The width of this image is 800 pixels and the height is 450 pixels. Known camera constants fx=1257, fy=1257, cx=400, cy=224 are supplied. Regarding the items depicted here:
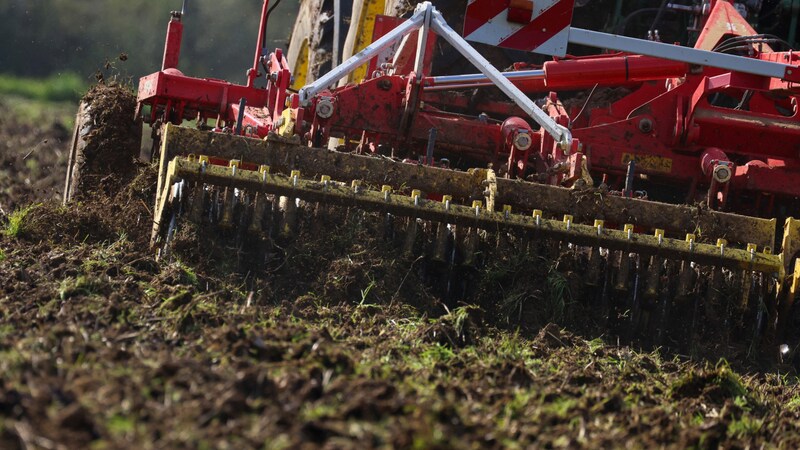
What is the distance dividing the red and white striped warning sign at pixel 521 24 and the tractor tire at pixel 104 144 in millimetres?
1986

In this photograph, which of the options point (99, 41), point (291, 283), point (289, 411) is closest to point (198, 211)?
point (291, 283)

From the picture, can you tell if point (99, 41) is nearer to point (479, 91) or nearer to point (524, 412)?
point (479, 91)

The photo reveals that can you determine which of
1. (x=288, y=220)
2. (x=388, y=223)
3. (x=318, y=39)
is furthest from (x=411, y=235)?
(x=318, y=39)

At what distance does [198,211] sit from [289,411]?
2.48 m

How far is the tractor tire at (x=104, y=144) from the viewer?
667 centimetres

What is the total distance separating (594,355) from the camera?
5.00m

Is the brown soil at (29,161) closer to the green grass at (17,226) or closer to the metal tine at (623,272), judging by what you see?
the green grass at (17,226)

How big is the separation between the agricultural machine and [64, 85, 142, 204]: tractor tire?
0.20 metres

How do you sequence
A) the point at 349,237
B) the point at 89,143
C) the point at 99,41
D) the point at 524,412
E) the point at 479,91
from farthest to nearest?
the point at 99,41 < the point at 479,91 < the point at 89,143 < the point at 349,237 < the point at 524,412

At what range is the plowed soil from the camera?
3.01 meters

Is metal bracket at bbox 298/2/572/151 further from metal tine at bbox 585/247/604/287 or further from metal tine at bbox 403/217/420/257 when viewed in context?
metal tine at bbox 403/217/420/257

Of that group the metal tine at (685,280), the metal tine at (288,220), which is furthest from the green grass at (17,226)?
the metal tine at (685,280)

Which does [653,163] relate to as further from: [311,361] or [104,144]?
[311,361]

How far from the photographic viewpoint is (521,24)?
20.6 ft
